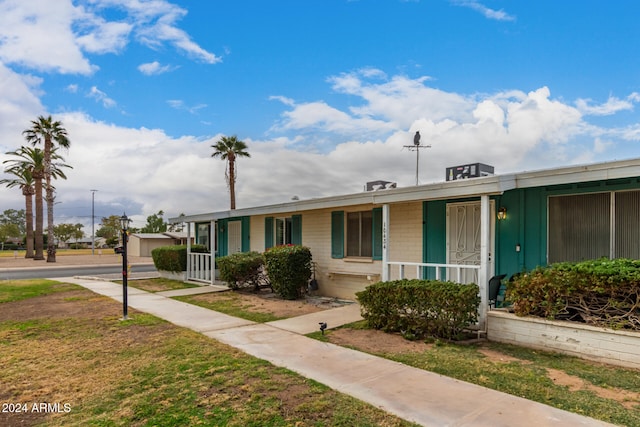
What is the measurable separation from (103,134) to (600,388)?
58.5 feet

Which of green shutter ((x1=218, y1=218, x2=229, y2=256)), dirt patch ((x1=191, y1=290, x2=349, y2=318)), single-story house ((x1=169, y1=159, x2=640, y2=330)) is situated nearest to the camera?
single-story house ((x1=169, y1=159, x2=640, y2=330))

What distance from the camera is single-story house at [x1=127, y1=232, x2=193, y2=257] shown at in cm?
4203

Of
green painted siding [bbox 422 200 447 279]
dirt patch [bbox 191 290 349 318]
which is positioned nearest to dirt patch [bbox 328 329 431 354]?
dirt patch [bbox 191 290 349 318]

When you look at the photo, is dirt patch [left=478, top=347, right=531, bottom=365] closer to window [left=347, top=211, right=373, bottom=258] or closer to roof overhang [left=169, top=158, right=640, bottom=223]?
roof overhang [left=169, top=158, right=640, bottom=223]

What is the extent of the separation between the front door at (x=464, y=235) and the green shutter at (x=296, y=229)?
512 centimetres

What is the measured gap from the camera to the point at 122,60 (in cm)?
1221

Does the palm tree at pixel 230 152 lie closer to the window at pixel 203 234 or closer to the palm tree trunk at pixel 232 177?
the palm tree trunk at pixel 232 177

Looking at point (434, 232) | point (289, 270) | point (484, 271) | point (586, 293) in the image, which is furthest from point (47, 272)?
point (586, 293)

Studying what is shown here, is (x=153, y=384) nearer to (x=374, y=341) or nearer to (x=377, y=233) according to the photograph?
(x=374, y=341)

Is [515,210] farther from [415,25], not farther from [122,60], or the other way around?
[122,60]

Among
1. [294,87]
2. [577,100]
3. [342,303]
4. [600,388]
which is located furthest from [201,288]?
[577,100]

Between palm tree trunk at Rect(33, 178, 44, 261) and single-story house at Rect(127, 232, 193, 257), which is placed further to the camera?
single-story house at Rect(127, 232, 193, 257)

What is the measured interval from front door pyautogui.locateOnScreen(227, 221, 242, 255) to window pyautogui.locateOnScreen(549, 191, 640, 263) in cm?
1078

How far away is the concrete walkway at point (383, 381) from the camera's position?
3520mm
